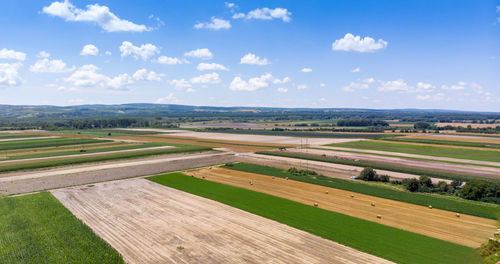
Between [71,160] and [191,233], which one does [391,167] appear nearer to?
[191,233]

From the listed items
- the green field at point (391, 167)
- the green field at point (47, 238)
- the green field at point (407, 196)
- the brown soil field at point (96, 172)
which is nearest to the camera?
the green field at point (47, 238)

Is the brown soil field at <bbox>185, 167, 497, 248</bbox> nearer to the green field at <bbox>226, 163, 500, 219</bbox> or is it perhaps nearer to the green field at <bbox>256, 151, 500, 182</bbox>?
the green field at <bbox>226, 163, 500, 219</bbox>

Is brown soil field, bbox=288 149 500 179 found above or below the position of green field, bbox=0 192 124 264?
above

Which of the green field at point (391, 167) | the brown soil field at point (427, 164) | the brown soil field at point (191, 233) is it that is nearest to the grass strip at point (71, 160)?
the brown soil field at point (191, 233)

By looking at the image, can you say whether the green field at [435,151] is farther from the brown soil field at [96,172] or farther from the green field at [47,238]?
the green field at [47,238]

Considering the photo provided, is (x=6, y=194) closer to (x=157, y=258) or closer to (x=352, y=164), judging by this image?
(x=157, y=258)

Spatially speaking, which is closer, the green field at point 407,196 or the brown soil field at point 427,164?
the green field at point 407,196

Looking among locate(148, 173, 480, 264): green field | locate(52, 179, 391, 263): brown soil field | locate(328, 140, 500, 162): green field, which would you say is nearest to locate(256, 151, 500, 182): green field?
locate(328, 140, 500, 162): green field

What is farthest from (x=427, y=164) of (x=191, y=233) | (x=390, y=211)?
(x=191, y=233)
